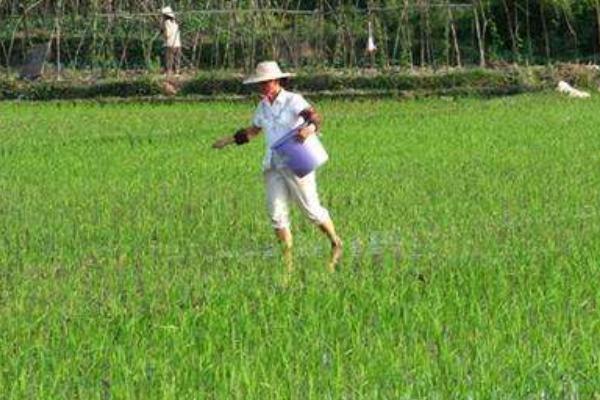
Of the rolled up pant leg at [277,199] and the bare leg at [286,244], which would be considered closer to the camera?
the bare leg at [286,244]

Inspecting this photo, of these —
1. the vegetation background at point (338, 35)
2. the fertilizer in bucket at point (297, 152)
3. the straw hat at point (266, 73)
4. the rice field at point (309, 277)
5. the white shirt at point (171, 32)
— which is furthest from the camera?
the vegetation background at point (338, 35)

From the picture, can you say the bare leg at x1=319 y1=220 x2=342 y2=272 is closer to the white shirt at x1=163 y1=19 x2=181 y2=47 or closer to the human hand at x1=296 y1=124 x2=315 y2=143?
the human hand at x1=296 y1=124 x2=315 y2=143

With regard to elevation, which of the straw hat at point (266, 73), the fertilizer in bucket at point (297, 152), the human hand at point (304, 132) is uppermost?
the straw hat at point (266, 73)

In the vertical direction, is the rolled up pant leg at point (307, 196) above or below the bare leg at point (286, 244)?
above

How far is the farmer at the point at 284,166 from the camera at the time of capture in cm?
664

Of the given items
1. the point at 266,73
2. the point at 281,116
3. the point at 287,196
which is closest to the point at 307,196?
the point at 287,196

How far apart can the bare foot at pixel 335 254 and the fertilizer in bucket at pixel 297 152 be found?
312 millimetres

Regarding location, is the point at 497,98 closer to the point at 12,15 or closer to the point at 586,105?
the point at 586,105

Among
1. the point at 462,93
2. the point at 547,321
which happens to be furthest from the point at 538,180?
the point at 462,93

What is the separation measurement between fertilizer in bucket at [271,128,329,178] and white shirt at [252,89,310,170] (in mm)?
31

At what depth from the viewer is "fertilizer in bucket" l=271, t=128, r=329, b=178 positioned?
21.8ft

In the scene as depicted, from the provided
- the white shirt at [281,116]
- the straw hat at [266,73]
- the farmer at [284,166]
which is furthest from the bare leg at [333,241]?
the straw hat at [266,73]

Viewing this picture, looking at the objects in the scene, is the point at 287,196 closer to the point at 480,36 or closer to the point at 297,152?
the point at 297,152

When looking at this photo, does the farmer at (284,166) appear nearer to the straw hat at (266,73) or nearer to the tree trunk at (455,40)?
the straw hat at (266,73)
